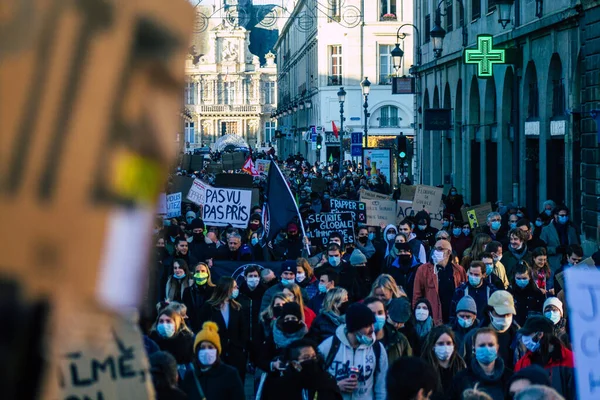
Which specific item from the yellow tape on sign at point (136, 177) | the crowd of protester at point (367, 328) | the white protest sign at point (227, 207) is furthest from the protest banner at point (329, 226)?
the yellow tape on sign at point (136, 177)

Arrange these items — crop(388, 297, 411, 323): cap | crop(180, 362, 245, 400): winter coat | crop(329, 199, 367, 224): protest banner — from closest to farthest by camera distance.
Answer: crop(180, 362, 245, 400): winter coat → crop(388, 297, 411, 323): cap → crop(329, 199, 367, 224): protest banner

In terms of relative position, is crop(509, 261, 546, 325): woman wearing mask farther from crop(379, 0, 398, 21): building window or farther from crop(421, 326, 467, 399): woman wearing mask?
crop(379, 0, 398, 21): building window

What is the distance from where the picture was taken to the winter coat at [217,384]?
19.9ft

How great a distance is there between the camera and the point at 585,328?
171 inches

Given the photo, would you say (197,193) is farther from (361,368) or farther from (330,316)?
(361,368)

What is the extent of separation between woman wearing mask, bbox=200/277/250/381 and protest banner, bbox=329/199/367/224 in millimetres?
7777

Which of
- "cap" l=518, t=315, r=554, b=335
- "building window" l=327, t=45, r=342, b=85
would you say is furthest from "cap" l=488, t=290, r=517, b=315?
"building window" l=327, t=45, r=342, b=85

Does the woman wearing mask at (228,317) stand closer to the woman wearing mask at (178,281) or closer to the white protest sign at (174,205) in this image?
the woman wearing mask at (178,281)

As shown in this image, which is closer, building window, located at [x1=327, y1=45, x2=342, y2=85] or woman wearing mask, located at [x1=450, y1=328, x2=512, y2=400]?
woman wearing mask, located at [x1=450, y1=328, x2=512, y2=400]

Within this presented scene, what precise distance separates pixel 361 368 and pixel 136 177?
17.0ft

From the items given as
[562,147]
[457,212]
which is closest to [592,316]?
[562,147]

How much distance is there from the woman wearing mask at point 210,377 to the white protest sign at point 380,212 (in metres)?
11.6

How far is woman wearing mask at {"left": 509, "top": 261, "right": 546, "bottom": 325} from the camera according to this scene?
9570mm

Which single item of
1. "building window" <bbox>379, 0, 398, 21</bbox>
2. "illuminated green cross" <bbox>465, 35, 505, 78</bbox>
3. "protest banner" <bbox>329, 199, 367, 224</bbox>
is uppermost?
"building window" <bbox>379, 0, 398, 21</bbox>
